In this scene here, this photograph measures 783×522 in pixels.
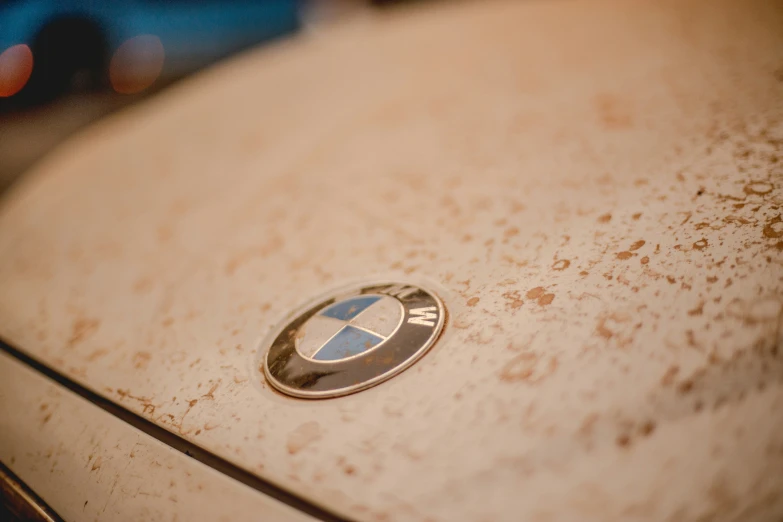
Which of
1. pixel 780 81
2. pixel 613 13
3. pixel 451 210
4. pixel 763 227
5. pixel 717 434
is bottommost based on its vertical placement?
pixel 717 434

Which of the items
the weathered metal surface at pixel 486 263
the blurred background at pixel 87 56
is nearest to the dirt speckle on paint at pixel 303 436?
the weathered metal surface at pixel 486 263

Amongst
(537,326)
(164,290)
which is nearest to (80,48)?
(164,290)

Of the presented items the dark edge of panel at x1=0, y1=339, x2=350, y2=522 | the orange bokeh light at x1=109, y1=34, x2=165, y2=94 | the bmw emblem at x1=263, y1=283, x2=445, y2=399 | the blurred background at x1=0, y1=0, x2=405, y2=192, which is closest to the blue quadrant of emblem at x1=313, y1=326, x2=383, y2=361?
the bmw emblem at x1=263, y1=283, x2=445, y2=399

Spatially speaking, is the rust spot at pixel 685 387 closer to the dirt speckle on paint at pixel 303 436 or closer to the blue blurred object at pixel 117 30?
the dirt speckle on paint at pixel 303 436

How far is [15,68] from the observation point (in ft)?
6.27

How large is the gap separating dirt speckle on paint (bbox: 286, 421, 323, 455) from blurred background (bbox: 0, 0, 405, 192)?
210cm

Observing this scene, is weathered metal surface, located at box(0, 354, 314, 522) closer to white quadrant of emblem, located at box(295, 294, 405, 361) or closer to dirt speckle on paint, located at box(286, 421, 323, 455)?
dirt speckle on paint, located at box(286, 421, 323, 455)

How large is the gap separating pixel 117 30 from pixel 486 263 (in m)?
2.30

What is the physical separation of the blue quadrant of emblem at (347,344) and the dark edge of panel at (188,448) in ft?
0.51

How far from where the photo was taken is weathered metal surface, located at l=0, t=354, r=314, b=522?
49 centimetres

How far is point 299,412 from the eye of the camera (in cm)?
55

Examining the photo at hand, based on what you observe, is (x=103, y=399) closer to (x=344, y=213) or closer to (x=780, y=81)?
(x=344, y=213)

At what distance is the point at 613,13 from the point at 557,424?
155cm

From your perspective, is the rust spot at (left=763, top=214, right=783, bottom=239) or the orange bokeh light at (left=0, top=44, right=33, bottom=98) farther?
the orange bokeh light at (left=0, top=44, right=33, bottom=98)
